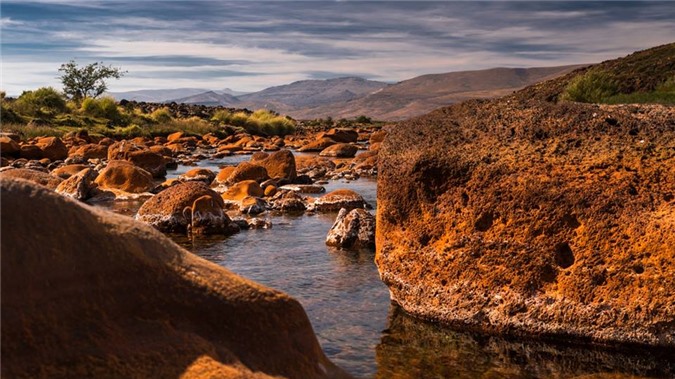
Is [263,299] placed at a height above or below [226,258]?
above

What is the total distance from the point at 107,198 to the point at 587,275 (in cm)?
2001

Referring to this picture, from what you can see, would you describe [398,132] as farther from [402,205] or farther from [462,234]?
[462,234]

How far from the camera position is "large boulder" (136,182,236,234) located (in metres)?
19.7

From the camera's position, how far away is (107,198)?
86.7ft

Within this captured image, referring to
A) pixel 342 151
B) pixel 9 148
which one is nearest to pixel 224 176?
pixel 9 148

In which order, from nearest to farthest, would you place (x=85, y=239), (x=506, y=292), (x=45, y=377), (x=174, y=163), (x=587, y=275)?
(x=45, y=377), (x=85, y=239), (x=587, y=275), (x=506, y=292), (x=174, y=163)

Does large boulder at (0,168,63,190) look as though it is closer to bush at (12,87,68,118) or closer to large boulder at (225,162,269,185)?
large boulder at (225,162,269,185)

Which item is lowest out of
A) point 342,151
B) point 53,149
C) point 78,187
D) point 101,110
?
point 342,151

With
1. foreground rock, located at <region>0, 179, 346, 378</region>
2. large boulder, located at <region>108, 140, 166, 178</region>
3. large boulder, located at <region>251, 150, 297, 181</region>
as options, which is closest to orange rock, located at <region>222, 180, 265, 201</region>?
large boulder, located at <region>251, 150, 297, 181</region>

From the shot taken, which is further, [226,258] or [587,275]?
[226,258]

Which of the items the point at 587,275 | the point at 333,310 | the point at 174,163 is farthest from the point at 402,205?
the point at 174,163

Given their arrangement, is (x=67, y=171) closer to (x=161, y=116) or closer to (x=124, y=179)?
(x=124, y=179)

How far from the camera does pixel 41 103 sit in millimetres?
69625

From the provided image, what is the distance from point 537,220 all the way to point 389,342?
106 inches
